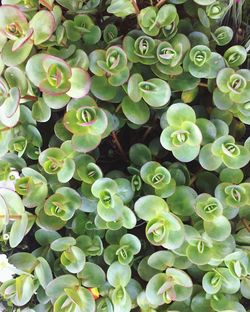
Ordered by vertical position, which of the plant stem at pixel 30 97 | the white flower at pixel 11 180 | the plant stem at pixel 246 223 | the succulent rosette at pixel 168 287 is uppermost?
the plant stem at pixel 30 97

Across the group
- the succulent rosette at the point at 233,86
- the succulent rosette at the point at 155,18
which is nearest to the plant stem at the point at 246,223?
the succulent rosette at the point at 233,86

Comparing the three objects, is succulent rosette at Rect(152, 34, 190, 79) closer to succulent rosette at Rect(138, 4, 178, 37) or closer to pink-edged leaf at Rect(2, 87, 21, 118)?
succulent rosette at Rect(138, 4, 178, 37)

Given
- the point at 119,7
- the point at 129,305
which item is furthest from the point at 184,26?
the point at 129,305

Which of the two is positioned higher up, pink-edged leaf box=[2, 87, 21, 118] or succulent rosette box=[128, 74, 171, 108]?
succulent rosette box=[128, 74, 171, 108]

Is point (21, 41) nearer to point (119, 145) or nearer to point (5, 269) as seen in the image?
point (119, 145)

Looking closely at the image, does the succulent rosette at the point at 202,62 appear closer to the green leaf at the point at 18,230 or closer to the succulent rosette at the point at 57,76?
the succulent rosette at the point at 57,76

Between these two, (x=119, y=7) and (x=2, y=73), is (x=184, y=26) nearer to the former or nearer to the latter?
(x=119, y=7)

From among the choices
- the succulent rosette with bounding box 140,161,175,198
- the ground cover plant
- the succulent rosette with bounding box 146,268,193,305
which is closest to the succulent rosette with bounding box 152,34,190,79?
the ground cover plant
